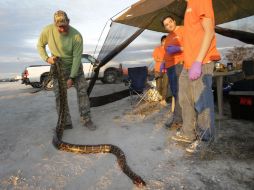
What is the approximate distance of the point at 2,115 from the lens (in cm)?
867

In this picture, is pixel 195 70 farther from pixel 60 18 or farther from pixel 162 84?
pixel 162 84

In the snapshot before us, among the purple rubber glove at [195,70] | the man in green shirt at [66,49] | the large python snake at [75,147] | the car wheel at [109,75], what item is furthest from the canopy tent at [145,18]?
the purple rubber glove at [195,70]

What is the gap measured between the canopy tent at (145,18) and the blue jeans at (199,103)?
2780mm

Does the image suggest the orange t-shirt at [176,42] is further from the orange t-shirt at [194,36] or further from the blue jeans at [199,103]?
the orange t-shirt at [194,36]

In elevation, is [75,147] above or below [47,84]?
below

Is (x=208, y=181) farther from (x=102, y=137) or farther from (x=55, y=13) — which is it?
(x=55, y=13)

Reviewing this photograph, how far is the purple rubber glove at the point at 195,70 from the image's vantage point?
167 inches

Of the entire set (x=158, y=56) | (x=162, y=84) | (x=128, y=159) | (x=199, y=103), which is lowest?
(x=128, y=159)

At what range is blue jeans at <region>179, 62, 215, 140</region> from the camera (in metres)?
4.39

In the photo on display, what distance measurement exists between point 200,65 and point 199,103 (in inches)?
23.4

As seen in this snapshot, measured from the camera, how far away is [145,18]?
24.4 feet

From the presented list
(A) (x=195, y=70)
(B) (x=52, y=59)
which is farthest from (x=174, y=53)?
(B) (x=52, y=59)

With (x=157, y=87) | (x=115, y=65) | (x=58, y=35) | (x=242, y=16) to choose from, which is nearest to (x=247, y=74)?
(x=242, y=16)

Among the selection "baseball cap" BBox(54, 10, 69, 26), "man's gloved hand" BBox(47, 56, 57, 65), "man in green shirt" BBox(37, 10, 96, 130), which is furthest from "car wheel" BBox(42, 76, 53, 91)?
"baseball cap" BBox(54, 10, 69, 26)
